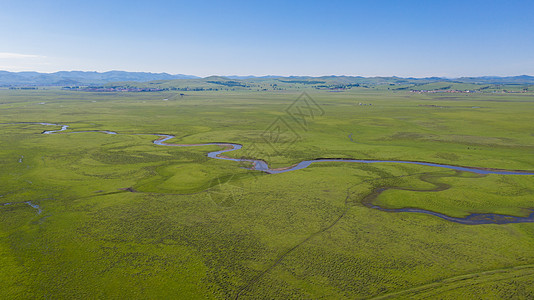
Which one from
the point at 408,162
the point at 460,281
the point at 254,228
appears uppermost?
the point at 408,162

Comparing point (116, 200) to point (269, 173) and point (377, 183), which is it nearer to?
point (269, 173)

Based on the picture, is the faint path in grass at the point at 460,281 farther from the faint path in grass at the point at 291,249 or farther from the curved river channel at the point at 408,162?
the curved river channel at the point at 408,162

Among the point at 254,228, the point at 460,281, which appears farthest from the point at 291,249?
the point at 460,281

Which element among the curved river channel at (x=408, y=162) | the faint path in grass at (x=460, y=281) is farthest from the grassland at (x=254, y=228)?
the curved river channel at (x=408, y=162)

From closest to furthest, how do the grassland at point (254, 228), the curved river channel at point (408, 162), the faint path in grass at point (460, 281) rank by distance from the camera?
the faint path in grass at point (460, 281) < the grassland at point (254, 228) < the curved river channel at point (408, 162)

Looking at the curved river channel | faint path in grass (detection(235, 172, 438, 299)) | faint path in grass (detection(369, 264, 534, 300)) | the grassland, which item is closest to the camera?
faint path in grass (detection(369, 264, 534, 300))

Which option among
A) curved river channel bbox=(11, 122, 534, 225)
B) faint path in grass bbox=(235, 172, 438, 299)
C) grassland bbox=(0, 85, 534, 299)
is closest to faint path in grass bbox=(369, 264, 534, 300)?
grassland bbox=(0, 85, 534, 299)

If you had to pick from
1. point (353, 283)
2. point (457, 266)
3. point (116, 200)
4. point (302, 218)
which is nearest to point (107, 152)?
point (116, 200)

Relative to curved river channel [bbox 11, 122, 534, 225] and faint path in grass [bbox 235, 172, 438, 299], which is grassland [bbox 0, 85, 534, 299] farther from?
curved river channel [bbox 11, 122, 534, 225]

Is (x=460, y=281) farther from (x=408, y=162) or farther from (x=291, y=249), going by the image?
(x=408, y=162)
